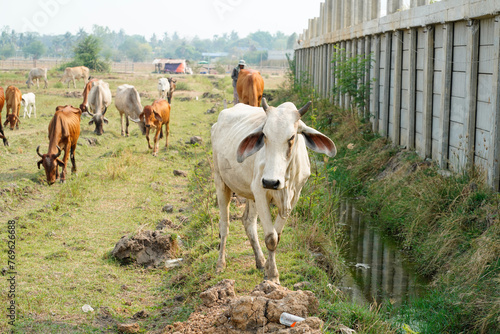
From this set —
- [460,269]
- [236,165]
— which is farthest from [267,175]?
[460,269]

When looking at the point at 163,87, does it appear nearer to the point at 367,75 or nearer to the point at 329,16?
the point at 329,16

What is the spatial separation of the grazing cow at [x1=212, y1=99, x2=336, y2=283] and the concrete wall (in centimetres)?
289

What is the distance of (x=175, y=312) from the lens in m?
5.44

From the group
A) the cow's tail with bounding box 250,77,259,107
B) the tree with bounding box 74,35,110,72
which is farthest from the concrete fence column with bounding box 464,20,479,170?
the tree with bounding box 74,35,110,72

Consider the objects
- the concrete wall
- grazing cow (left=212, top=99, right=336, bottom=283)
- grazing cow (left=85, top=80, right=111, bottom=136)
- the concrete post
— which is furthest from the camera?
grazing cow (left=85, top=80, right=111, bottom=136)

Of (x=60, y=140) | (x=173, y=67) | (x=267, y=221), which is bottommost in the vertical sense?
(x=267, y=221)

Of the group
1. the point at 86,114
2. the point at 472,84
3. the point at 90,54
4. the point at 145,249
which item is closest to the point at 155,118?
the point at 86,114

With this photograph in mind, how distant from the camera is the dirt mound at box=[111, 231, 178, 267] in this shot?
22.3ft

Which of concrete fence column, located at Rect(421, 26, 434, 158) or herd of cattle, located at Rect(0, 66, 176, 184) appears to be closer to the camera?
concrete fence column, located at Rect(421, 26, 434, 158)

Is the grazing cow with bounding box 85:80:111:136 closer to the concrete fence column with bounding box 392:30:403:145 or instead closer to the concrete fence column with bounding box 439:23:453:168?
the concrete fence column with bounding box 392:30:403:145

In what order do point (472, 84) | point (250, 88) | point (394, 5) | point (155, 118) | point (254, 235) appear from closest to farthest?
point (254, 235), point (472, 84), point (394, 5), point (250, 88), point (155, 118)

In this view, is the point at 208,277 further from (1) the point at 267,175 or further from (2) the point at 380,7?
(2) the point at 380,7

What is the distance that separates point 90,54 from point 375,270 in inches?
1791

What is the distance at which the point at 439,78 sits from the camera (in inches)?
354
